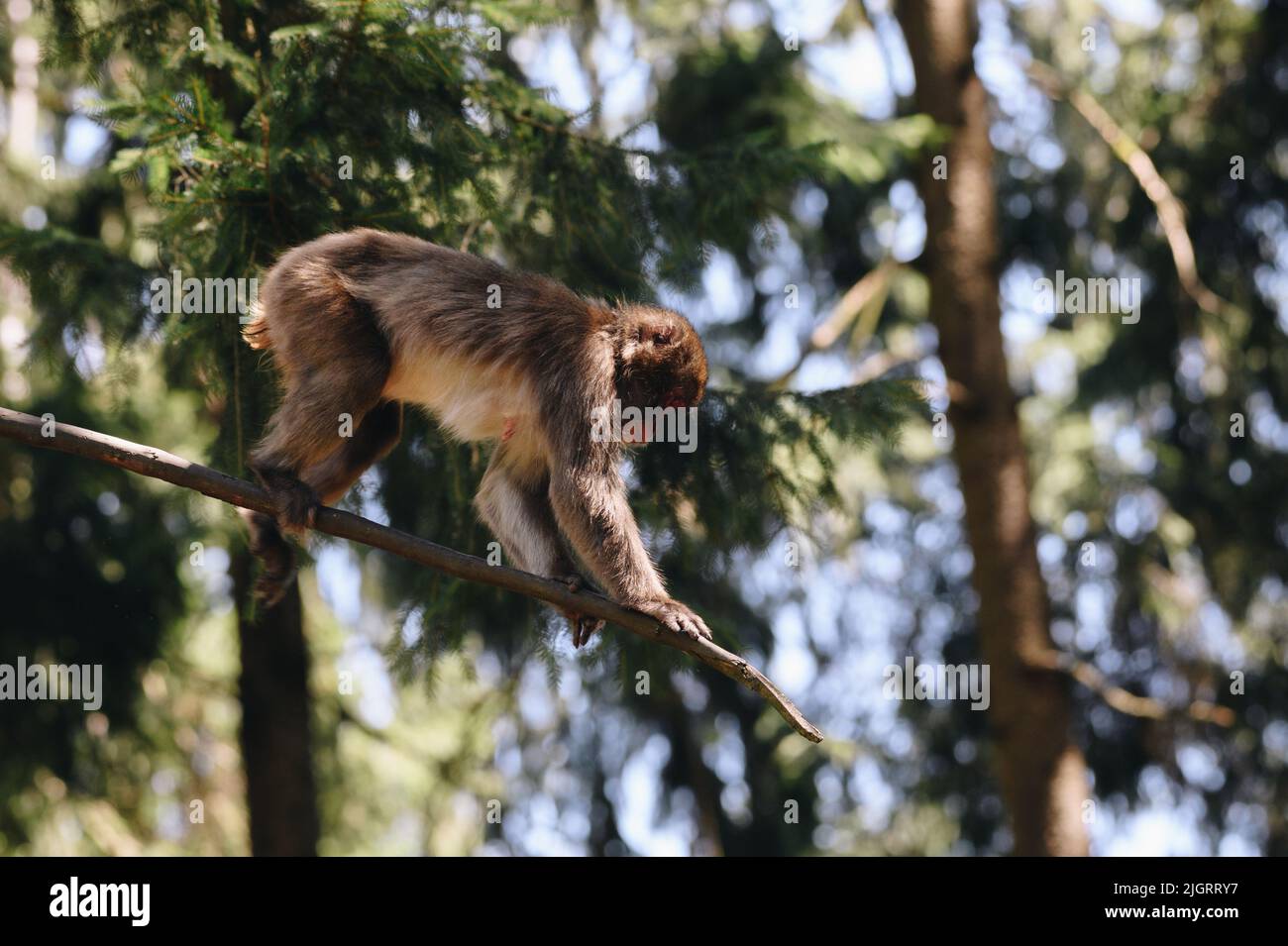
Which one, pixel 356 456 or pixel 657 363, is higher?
pixel 657 363

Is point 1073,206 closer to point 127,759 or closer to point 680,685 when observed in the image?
point 680,685

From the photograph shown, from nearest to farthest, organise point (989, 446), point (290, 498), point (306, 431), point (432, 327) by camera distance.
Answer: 1. point (290, 498)
2. point (306, 431)
3. point (432, 327)
4. point (989, 446)

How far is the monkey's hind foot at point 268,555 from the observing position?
5.96 meters

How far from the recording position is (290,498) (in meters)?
5.56

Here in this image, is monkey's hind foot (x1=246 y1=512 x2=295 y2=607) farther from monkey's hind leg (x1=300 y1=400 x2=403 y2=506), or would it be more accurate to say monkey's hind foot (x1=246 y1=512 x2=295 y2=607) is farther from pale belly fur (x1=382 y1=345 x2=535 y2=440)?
pale belly fur (x1=382 y1=345 x2=535 y2=440)

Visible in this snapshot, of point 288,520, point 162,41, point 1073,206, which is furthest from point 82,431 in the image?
point 1073,206

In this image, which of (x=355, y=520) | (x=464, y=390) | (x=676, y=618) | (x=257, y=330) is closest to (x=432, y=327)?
(x=464, y=390)

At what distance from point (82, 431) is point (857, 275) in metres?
8.44

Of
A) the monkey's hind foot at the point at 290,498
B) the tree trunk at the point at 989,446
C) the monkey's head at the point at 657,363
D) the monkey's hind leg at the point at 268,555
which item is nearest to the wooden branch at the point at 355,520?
the monkey's hind foot at the point at 290,498

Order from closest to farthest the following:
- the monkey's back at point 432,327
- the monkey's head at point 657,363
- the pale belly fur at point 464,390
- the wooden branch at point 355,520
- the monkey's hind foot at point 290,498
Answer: the wooden branch at point 355,520 → the monkey's hind foot at point 290,498 → the monkey's back at point 432,327 → the pale belly fur at point 464,390 → the monkey's head at point 657,363

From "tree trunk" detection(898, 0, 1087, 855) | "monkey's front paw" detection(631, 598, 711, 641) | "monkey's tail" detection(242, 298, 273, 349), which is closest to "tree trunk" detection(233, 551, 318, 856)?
"monkey's tail" detection(242, 298, 273, 349)

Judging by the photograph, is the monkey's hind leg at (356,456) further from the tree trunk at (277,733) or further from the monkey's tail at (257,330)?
the tree trunk at (277,733)

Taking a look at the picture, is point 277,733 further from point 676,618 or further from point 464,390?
point 676,618

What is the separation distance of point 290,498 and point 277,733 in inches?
239
